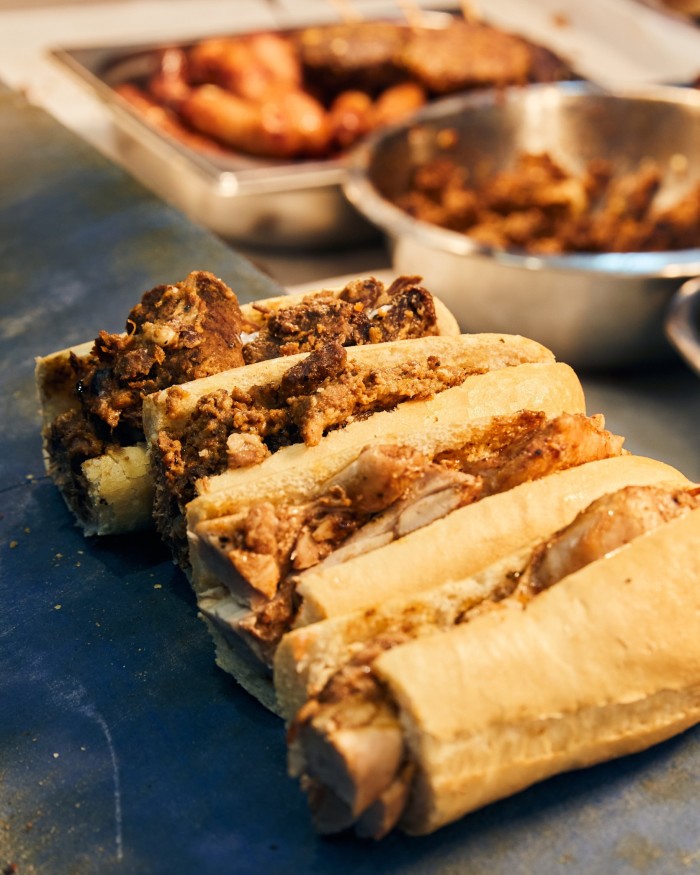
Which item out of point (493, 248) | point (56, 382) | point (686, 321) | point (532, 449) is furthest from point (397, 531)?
point (493, 248)

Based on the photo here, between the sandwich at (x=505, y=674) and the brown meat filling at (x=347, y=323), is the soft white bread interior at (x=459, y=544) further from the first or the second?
the brown meat filling at (x=347, y=323)

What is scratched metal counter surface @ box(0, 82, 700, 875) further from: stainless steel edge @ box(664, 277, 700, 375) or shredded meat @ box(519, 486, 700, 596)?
stainless steel edge @ box(664, 277, 700, 375)

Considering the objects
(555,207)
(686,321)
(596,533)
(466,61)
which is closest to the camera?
(596,533)

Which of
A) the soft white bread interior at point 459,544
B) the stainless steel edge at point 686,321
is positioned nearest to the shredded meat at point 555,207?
the stainless steel edge at point 686,321

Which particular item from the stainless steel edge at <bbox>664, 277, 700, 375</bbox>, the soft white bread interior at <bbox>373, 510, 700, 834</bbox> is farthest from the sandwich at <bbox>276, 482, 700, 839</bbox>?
the stainless steel edge at <bbox>664, 277, 700, 375</bbox>

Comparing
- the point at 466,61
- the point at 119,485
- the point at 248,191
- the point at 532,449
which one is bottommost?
the point at 248,191

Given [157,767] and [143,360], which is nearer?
[157,767]

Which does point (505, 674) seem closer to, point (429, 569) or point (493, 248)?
point (429, 569)
